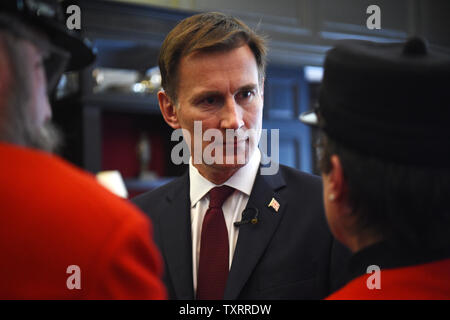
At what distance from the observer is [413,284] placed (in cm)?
81

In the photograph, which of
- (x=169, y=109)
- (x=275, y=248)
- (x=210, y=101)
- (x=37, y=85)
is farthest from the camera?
(x=169, y=109)

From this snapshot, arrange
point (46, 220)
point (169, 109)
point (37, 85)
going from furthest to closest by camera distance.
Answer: point (169, 109), point (37, 85), point (46, 220)

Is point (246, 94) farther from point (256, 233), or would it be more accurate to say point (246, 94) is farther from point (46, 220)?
point (46, 220)

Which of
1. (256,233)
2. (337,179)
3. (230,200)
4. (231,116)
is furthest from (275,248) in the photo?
(337,179)

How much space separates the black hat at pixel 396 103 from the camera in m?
0.79

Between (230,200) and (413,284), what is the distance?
26.0 inches

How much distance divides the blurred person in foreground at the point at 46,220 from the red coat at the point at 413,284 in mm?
342

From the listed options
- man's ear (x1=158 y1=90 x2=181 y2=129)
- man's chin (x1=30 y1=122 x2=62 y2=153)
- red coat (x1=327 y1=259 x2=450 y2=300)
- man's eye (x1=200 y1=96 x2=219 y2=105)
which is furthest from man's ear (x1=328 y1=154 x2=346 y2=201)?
man's ear (x1=158 y1=90 x2=181 y2=129)

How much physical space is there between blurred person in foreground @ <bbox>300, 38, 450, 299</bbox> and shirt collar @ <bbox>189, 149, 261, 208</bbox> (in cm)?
52

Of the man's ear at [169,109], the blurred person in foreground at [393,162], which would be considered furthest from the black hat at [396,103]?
the man's ear at [169,109]

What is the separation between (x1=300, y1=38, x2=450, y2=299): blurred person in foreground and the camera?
79 cm

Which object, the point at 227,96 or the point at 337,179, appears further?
the point at 227,96
